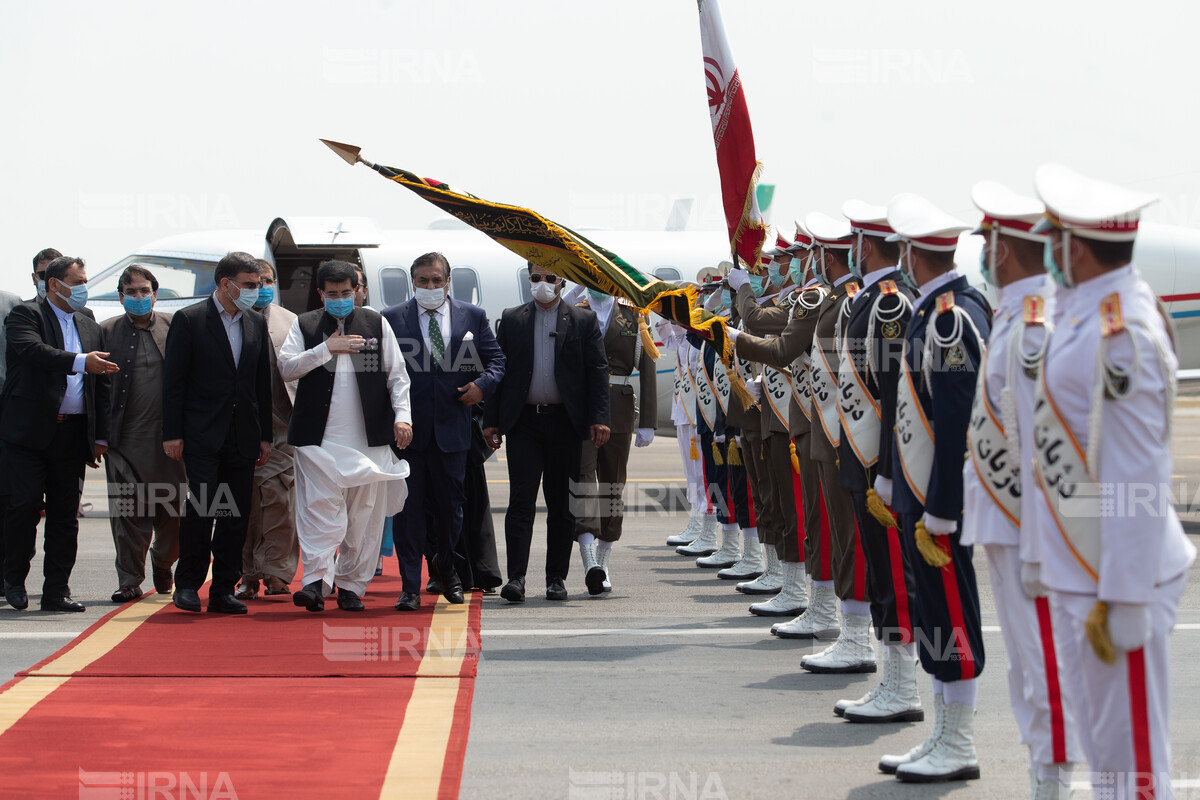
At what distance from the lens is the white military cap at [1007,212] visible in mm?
4215

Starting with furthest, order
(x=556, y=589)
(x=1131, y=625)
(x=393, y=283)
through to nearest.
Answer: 1. (x=393, y=283)
2. (x=556, y=589)
3. (x=1131, y=625)

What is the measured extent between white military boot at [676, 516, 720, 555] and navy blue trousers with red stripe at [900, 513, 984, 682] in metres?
6.41

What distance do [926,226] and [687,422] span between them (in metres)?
7.19

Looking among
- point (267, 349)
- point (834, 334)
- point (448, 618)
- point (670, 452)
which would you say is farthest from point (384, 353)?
point (670, 452)

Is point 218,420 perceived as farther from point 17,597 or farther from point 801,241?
point 801,241

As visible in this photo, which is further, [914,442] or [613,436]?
[613,436]

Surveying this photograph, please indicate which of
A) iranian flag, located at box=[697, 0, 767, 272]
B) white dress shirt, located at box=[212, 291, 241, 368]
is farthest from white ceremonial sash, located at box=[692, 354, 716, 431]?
white dress shirt, located at box=[212, 291, 241, 368]

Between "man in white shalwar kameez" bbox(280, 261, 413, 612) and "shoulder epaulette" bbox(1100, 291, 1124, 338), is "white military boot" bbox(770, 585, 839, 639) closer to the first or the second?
"man in white shalwar kameez" bbox(280, 261, 413, 612)

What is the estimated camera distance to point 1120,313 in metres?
3.51

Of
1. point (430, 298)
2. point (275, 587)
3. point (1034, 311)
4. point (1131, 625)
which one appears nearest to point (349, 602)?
point (275, 587)

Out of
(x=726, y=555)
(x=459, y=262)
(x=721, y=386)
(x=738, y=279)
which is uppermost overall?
(x=459, y=262)

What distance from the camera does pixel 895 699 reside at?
5852mm

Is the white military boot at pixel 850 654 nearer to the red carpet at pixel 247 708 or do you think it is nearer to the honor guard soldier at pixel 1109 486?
the red carpet at pixel 247 708

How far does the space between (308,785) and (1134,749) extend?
276cm
